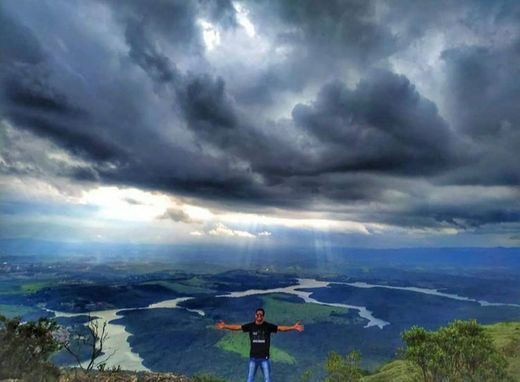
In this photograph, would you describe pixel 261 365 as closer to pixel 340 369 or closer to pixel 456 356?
pixel 456 356

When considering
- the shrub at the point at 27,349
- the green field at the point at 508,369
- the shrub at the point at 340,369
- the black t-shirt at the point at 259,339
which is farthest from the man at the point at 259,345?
the shrub at the point at 340,369

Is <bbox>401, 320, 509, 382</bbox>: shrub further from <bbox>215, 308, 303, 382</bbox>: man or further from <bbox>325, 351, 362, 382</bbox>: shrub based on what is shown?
<bbox>325, 351, 362, 382</bbox>: shrub

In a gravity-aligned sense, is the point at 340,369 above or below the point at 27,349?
below

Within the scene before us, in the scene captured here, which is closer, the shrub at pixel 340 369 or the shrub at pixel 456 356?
the shrub at pixel 456 356

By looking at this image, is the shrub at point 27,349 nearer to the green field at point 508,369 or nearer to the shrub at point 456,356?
the shrub at point 456,356

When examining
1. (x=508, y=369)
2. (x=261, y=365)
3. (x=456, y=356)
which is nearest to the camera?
(x=261, y=365)

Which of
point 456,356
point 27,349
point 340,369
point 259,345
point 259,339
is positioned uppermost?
point 259,339

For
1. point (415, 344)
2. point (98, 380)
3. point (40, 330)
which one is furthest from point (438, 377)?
point (40, 330)

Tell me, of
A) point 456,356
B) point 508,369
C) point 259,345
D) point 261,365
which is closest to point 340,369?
point 508,369

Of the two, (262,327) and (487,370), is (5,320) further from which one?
(487,370)

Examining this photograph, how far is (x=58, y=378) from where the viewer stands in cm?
2683

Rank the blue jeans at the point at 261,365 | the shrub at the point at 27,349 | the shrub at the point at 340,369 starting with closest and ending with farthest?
the blue jeans at the point at 261,365
the shrub at the point at 27,349
the shrub at the point at 340,369

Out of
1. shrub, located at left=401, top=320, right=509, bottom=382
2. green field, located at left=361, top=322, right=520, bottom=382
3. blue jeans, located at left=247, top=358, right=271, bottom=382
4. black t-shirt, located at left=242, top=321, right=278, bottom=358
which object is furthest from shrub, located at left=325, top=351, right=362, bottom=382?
black t-shirt, located at left=242, top=321, right=278, bottom=358

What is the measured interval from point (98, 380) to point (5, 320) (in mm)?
13707
